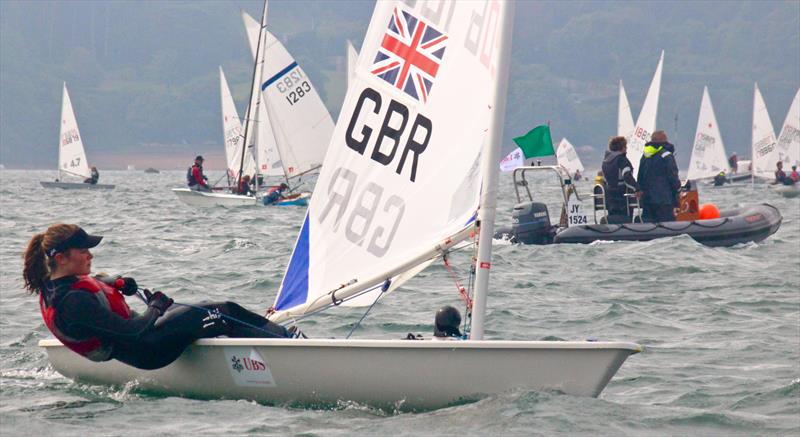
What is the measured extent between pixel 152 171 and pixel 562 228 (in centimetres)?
13280

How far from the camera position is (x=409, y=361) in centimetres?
614

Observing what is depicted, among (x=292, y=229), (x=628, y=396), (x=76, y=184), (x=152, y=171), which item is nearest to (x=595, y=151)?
(x=152, y=171)

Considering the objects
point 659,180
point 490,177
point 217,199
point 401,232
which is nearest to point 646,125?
point 217,199

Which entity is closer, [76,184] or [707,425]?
[707,425]

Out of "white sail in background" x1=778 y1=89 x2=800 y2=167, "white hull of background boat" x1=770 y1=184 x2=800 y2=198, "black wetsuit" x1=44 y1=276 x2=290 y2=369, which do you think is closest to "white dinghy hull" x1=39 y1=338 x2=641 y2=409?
"black wetsuit" x1=44 y1=276 x2=290 y2=369

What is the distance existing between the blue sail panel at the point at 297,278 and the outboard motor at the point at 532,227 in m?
8.63

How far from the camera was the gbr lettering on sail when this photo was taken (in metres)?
6.55

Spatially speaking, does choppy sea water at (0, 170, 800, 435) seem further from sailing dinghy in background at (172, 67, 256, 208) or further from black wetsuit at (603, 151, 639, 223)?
sailing dinghy in background at (172, 67, 256, 208)

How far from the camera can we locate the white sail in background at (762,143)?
41.4m

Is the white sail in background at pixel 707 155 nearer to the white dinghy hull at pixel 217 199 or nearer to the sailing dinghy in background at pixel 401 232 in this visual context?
the white dinghy hull at pixel 217 199

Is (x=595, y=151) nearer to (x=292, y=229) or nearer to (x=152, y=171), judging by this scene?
(x=152, y=171)

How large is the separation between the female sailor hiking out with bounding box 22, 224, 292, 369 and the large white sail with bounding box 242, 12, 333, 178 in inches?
852

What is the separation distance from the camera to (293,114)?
93.8 ft

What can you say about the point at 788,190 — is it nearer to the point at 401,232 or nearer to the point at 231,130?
the point at 231,130
